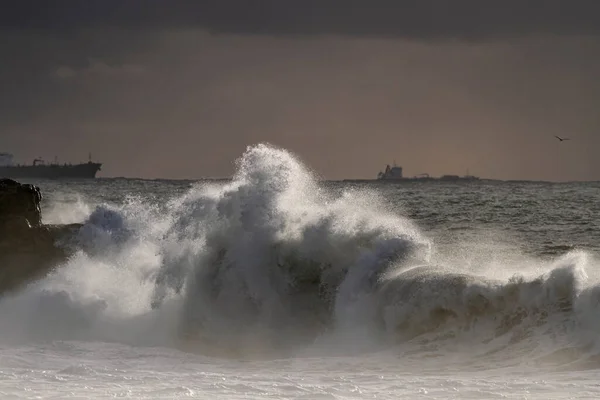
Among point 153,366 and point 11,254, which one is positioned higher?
point 11,254

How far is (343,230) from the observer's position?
20.4m

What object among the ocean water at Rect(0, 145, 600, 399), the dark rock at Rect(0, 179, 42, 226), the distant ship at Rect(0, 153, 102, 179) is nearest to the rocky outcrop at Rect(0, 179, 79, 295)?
the dark rock at Rect(0, 179, 42, 226)

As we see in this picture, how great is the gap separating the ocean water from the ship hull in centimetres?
14643

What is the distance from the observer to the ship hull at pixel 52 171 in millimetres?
168875

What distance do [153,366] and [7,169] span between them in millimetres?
161058

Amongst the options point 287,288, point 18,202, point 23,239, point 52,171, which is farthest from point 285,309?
point 52,171

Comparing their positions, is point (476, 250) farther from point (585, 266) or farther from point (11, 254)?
point (11, 254)

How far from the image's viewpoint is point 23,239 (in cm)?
2227

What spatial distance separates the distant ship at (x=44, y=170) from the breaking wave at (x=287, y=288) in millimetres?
148347

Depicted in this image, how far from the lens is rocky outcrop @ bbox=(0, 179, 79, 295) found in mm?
21688

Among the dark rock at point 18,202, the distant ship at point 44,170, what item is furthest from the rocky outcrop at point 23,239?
the distant ship at point 44,170

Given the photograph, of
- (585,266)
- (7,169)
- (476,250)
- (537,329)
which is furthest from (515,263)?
(7,169)

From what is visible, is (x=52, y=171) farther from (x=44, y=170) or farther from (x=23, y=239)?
(x=23, y=239)

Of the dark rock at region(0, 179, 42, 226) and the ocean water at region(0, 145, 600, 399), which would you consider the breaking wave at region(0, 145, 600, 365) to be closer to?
the ocean water at region(0, 145, 600, 399)
